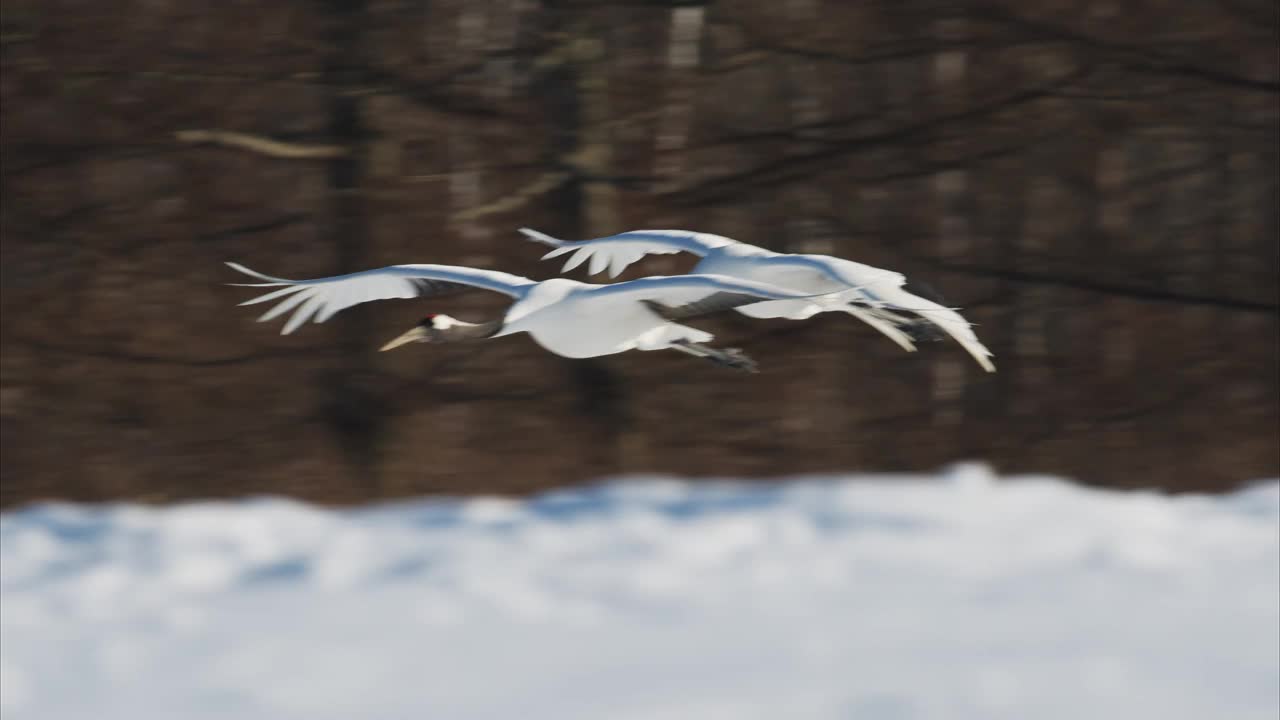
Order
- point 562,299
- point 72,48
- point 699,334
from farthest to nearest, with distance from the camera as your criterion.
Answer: point 72,48
point 699,334
point 562,299

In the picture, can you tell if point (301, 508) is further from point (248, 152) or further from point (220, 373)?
point (248, 152)

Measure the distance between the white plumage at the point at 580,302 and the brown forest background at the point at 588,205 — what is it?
1049 millimetres

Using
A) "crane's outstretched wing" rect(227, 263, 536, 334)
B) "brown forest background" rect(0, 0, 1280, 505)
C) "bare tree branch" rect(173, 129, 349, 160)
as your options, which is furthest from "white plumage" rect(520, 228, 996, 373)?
"bare tree branch" rect(173, 129, 349, 160)

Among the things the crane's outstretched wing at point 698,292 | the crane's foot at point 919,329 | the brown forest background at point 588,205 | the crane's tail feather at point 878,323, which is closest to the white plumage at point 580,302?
the crane's outstretched wing at point 698,292

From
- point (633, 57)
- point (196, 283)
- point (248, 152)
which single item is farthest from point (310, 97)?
point (633, 57)

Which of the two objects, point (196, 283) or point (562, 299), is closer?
point (562, 299)

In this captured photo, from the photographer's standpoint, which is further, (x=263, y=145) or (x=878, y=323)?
(x=263, y=145)

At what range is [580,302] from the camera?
2850 millimetres

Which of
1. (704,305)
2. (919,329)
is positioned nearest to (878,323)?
(919,329)

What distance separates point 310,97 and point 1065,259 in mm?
2047

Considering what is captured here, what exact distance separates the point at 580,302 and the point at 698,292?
0.27 meters

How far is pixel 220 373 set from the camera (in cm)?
439

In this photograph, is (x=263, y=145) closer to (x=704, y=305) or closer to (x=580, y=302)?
(x=580, y=302)

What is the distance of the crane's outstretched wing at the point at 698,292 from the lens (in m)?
2.61
